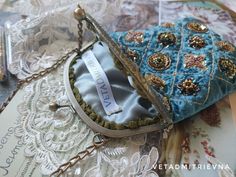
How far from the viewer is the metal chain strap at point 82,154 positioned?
0.54m

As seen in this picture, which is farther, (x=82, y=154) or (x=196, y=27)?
(x=196, y=27)

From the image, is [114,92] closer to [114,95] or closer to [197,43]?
[114,95]

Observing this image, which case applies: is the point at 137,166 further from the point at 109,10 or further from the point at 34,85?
the point at 109,10

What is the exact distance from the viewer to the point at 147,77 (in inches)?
23.7

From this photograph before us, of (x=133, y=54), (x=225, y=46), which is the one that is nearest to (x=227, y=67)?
(x=225, y=46)

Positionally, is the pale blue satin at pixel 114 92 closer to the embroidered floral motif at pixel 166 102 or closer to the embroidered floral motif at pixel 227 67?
the embroidered floral motif at pixel 166 102

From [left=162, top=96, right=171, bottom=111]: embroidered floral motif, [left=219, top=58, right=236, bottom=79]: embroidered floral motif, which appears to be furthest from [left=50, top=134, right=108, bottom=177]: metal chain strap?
[left=219, top=58, right=236, bottom=79]: embroidered floral motif

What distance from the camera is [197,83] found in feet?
1.92

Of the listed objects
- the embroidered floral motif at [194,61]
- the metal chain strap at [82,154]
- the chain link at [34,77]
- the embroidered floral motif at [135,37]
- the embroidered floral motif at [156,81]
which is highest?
the embroidered floral motif at [135,37]

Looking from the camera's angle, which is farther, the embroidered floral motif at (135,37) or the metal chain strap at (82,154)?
the embroidered floral motif at (135,37)

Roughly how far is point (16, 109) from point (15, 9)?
0.29 metres

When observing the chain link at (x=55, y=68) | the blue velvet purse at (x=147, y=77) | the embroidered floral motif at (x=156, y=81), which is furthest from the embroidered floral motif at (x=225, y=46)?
the chain link at (x=55, y=68)

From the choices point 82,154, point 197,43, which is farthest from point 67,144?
point 197,43

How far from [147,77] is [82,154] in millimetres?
161
